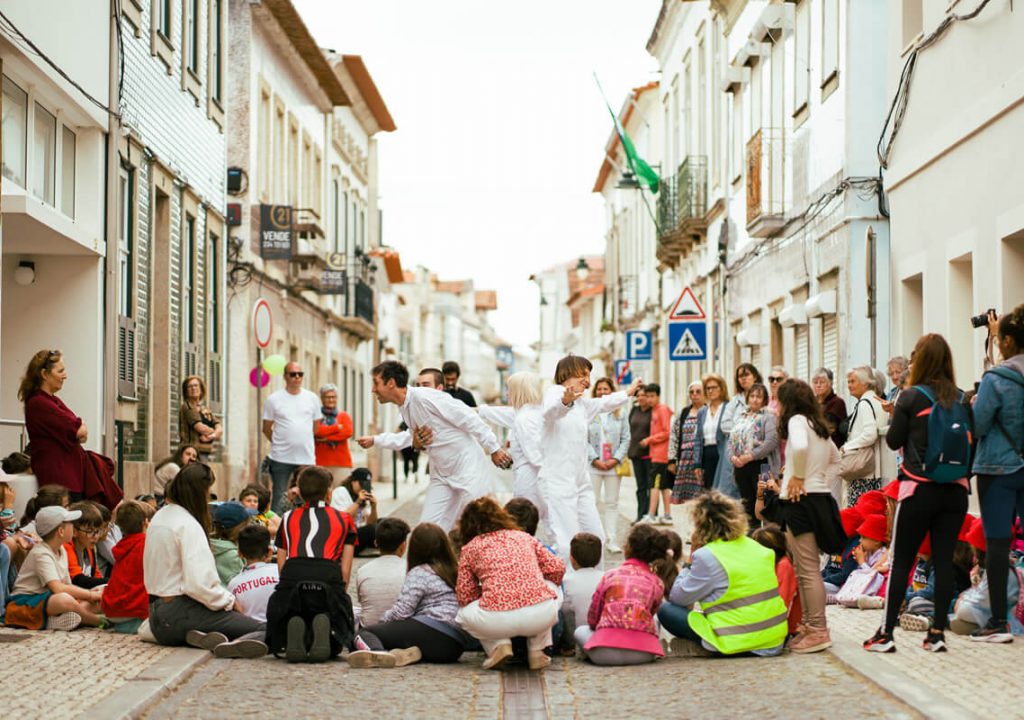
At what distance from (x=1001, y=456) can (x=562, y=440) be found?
11.8ft

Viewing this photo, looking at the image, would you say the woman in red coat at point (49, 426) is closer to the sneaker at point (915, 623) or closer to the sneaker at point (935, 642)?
the sneaker at point (915, 623)

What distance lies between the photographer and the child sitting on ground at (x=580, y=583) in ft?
36.7

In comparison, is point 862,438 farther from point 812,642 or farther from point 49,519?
point 49,519

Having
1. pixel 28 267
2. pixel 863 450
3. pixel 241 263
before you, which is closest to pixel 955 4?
pixel 863 450

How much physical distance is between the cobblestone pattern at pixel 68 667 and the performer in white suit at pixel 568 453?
10.9ft

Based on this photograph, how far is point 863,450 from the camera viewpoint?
15.0 m

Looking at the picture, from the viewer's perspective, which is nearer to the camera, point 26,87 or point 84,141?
point 26,87

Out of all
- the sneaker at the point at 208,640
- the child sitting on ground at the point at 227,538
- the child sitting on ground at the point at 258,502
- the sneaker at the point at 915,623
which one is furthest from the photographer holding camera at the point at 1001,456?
the child sitting on ground at the point at 258,502

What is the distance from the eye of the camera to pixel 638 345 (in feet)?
95.5

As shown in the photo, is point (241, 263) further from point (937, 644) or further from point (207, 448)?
point (937, 644)

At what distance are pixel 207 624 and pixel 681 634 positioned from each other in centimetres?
290

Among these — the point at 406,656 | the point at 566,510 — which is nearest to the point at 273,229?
the point at 566,510

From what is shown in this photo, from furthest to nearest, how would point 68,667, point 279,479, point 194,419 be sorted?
point 279,479 → point 194,419 → point 68,667

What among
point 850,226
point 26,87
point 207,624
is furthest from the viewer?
point 850,226
